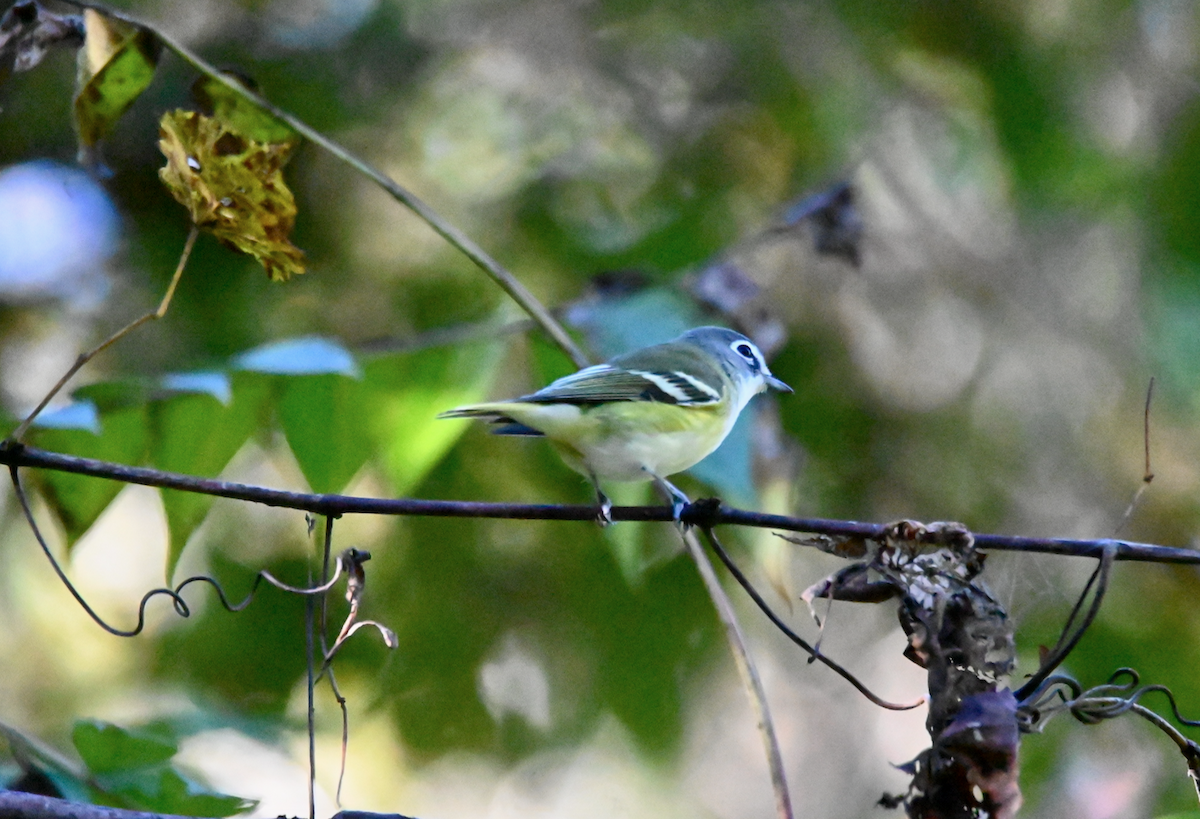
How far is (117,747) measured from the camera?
2057 mm

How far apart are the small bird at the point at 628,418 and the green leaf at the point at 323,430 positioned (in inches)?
11.9

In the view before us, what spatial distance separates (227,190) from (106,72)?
54cm

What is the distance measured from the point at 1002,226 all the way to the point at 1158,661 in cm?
213

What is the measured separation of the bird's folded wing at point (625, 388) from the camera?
2.38 metres

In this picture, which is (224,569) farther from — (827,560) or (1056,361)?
(1056,361)

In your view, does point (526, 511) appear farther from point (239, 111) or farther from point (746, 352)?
point (746, 352)

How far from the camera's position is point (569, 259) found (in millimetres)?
4359

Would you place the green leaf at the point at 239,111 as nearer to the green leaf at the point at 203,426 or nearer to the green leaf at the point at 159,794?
the green leaf at the point at 203,426

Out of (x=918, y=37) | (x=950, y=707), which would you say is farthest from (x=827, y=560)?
(x=950, y=707)

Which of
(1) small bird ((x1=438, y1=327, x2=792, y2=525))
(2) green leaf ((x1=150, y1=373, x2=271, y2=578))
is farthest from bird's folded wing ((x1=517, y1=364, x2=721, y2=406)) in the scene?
(2) green leaf ((x1=150, y1=373, x2=271, y2=578))

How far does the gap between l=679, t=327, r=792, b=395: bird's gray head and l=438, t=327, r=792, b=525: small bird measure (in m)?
0.19

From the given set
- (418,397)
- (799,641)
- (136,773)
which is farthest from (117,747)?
(799,641)

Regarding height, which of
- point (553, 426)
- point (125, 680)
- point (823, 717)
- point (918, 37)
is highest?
point (918, 37)

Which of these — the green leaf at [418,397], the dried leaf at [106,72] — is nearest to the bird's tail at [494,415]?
the green leaf at [418,397]
